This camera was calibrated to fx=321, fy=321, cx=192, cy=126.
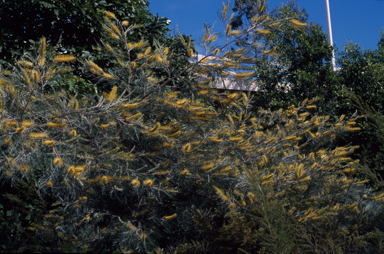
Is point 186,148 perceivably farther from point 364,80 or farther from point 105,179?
point 364,80

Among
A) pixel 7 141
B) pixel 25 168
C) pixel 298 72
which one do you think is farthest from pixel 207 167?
pixel 298 72

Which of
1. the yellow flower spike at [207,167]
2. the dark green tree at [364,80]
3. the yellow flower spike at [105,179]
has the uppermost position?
the dark green tree at [364,80]

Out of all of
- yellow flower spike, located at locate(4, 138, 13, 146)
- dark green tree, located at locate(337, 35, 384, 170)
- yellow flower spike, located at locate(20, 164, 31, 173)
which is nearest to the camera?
yellow flower spike, located at locate(4, 138, 13, 146)

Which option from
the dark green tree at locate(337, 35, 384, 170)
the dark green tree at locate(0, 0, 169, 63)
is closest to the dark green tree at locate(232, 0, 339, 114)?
the dark green tree at locate(337, 35, 384, 170)

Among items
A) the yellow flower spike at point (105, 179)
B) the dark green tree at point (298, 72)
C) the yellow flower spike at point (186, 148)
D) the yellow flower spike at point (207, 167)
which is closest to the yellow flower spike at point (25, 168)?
the yellow flower spike at point (105, 179)

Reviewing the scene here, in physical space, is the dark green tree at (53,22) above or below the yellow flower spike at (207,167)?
above

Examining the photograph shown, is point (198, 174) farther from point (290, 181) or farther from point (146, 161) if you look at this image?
point (290, 181)

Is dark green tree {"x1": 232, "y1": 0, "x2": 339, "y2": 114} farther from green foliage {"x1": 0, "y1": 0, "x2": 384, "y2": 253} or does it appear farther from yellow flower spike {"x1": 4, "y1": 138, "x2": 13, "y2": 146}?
yellow flower spike {"x1": 4, "y1": 138, "x2": 13, "y2": 146}

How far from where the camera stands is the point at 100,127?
2479 millimetres

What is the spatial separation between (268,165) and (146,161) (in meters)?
1.21

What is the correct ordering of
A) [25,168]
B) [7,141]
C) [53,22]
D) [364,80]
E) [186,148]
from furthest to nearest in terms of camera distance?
[364,80] → [53,22] → [186,148] → [25,168] → [7,141]

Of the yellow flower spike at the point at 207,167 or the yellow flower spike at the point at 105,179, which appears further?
the yellow flower spike at the point at 207,167

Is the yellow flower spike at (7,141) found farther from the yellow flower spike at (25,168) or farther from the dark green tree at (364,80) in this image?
the dark green tree at (364,80)

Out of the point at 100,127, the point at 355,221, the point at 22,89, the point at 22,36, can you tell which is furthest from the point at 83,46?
the point at 355,221
